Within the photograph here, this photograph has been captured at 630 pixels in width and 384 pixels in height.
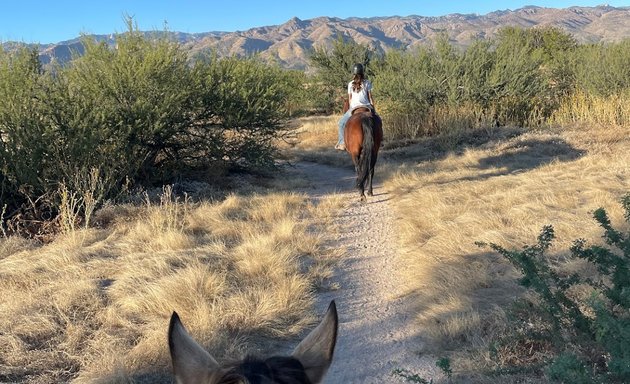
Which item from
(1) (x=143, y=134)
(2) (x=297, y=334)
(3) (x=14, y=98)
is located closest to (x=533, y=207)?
(2) (x=297, y=334)

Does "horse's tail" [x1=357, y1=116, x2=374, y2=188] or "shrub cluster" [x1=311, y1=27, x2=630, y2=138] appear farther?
"shrub cluster" [x1=311, y1=27, x2=630, y2=138]

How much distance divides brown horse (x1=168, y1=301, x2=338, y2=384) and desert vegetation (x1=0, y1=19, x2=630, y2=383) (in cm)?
119

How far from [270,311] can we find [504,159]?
32.3ft

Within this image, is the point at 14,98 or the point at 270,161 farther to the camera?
the point at 270,161

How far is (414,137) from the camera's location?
52.7ft

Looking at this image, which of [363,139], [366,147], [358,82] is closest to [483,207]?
[366,147]

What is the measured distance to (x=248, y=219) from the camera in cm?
771

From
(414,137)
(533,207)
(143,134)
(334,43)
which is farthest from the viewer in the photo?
(334,43)

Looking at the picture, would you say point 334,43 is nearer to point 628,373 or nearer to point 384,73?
point 384,73

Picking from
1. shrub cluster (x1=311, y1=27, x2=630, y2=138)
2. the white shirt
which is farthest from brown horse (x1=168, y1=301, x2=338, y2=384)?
shrub cluster (x1=311, y1=27, x2=630, y2=138)

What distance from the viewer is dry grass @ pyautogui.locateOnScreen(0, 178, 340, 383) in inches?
149

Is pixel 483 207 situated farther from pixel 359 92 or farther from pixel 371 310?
pixel 371 310

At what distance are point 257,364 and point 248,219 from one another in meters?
6.53

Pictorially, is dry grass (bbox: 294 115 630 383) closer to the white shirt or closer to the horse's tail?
the horse's tail
